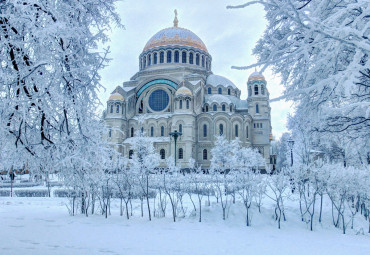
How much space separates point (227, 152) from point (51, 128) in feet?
93.7

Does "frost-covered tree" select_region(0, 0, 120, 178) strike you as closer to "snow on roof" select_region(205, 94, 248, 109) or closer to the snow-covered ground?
the snow-covered ground

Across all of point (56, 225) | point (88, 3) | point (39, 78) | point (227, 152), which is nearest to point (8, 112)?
point (39, 78)

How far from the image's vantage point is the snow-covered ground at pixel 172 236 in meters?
5.55

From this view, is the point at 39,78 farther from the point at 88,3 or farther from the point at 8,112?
the point at 88,3

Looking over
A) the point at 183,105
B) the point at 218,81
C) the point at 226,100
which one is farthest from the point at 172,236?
the point at 218,81

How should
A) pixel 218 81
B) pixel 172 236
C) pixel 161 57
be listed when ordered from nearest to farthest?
1. pixel 172 236
2. pixel 218 81
3. pixel 161 57

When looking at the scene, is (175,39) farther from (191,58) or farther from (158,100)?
(158,100)

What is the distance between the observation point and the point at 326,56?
337 cm

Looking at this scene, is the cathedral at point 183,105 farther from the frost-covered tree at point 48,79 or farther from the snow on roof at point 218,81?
the frost-covered tree at point 48,79

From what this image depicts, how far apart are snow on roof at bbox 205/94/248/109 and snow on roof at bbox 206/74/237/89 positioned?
2.52 meters

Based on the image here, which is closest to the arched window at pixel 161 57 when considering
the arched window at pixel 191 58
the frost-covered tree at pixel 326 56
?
the arched window at pixel 191 58

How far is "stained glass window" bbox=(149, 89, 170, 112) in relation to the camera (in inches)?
1634

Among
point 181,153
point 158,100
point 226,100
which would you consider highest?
point 158,100

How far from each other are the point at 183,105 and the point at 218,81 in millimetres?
10902
